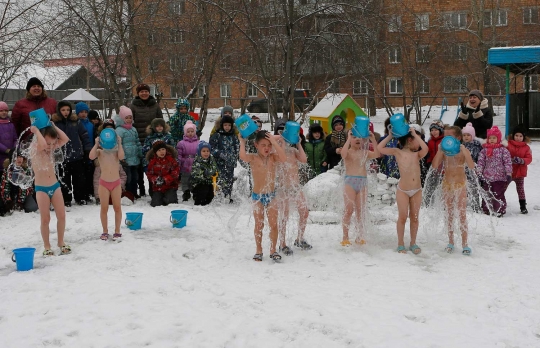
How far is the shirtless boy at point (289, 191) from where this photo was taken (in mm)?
5738

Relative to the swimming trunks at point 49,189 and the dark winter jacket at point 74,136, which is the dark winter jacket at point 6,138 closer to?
the dark winter jacket at point 74,136

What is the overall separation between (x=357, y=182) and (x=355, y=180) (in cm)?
3

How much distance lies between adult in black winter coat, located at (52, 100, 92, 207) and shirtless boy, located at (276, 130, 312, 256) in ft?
13.7

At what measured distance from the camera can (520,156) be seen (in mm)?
8297

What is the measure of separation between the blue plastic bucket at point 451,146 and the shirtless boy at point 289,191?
1.52 m

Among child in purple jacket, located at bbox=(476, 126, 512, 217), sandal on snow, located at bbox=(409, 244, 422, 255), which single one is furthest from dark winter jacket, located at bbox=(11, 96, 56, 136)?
child in purple jacket, located at bbox=(476, 126, 512, 217)

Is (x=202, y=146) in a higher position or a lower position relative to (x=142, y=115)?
lower

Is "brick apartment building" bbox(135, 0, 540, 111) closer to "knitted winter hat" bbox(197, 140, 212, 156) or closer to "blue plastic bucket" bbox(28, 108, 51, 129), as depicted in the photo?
"knitted winter hat" bbox(197, 140, 212, 156)

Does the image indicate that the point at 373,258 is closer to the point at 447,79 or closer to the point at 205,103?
the point at 205,103

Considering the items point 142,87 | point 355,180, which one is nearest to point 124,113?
point 142,87

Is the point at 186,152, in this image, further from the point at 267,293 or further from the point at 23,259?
the point at 267,293

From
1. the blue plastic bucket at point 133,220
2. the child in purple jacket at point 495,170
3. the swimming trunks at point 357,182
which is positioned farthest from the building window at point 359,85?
the blue plastic bucket at point 133,220

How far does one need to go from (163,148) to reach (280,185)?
3686 mm

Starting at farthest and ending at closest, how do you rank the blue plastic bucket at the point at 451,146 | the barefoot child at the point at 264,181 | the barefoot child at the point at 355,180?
the barefoot child at the point at 355,180 → the blue plastic bucket at the point at 451,146 → the barefoot child at the point at 264,181
